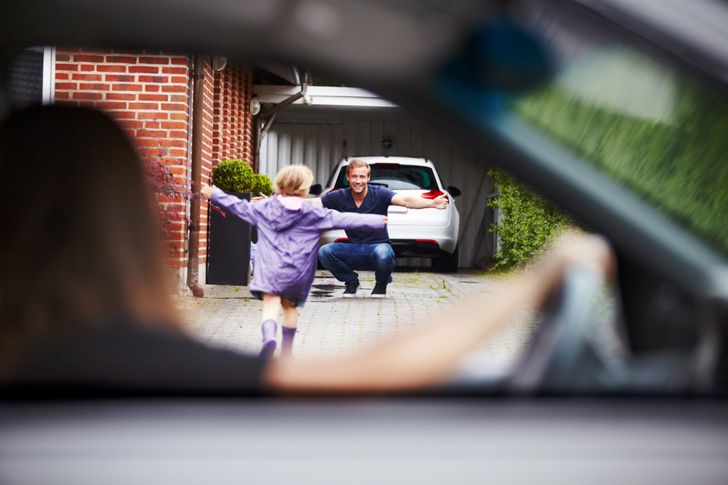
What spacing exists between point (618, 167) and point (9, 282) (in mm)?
936

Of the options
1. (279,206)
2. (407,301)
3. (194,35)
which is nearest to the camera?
(194,35)

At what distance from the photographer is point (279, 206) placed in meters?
5.46

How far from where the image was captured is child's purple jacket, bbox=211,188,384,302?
5395 millimetres

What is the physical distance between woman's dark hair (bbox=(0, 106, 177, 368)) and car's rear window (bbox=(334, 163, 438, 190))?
1004 cm

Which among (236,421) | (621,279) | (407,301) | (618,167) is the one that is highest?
(618,167)

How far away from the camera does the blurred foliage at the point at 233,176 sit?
10008mm

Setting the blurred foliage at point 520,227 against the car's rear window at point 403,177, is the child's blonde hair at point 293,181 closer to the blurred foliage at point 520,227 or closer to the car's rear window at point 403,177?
the blurred foliage at point 520,227

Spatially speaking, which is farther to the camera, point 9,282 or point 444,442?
point 9,282

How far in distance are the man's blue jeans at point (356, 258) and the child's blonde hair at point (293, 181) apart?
2882 mm

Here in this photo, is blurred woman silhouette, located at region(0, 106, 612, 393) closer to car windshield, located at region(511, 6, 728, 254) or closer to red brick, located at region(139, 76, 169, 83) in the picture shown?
car windshield, located at region(511, 6, 728, 254)

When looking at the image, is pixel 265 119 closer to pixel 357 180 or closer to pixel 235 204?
pixel 357 180

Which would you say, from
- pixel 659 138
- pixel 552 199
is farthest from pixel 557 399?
pixel 659 138

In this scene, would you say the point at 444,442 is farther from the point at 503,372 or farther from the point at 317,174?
the point at 317,174

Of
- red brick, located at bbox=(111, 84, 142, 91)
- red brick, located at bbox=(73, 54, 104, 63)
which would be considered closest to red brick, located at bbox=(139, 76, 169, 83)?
Answer: red brick, located at bbox=(111, 84, 142, 91)
